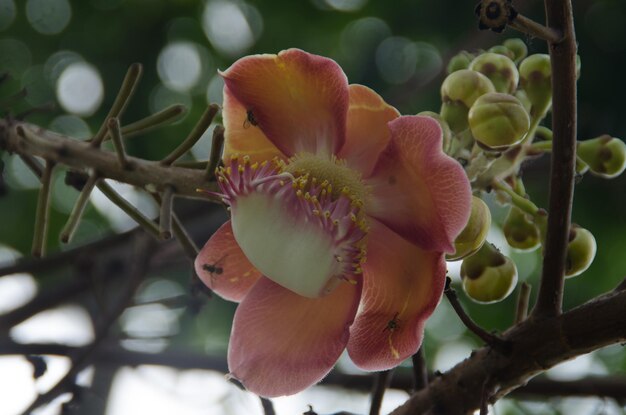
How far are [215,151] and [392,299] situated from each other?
9.8 inches

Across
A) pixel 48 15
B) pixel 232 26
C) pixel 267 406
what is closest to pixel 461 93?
pixel 267 406

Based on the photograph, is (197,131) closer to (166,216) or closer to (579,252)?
(166,216)

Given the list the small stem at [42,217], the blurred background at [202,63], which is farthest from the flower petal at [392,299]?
the blurred background at [202,63]

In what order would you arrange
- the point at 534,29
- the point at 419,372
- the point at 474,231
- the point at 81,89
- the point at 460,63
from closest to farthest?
the point at 534,29
the point at 474,231
the point at 419,372
the point at 460,63
the point at 81,89

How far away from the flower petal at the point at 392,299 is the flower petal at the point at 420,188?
2 cm

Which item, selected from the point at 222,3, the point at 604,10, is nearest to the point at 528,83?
the point at 604,10

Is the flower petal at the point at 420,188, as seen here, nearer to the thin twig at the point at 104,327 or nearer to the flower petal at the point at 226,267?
the flower petal at the point at 226,267

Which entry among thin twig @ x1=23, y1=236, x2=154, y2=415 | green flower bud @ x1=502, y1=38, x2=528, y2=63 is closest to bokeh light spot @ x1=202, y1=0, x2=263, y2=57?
thin twig @ x1=23, y1=236, x2=154, y2=415

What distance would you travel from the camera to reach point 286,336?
0.89 meters

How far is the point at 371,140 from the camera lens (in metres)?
0.92

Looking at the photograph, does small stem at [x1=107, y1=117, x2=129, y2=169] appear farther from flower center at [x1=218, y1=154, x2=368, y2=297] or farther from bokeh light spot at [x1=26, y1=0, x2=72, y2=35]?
bokeh light spot at [x1=26, y1=0, x2=72, y2=35]

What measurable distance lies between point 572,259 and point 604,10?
1846mm

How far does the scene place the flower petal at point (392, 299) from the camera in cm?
83

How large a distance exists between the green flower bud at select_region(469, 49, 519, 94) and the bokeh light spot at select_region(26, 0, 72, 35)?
1996mm
